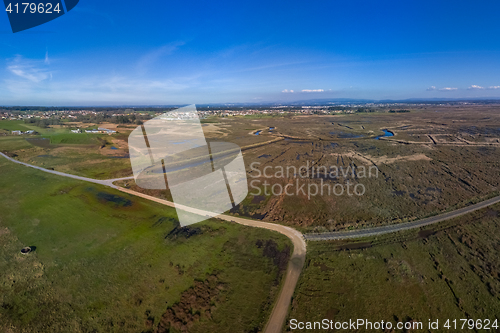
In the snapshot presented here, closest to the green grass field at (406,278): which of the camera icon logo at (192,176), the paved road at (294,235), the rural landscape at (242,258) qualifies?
the rural landscape at (242,258)

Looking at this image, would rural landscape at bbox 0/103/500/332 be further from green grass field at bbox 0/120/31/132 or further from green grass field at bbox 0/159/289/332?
green grass field at bbox 0/120/31/132

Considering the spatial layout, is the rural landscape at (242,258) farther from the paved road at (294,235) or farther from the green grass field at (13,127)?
the green grass field at (13,127)

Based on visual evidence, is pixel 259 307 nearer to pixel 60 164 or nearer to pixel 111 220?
pixel 111 220

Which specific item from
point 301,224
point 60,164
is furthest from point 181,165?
point 301,224

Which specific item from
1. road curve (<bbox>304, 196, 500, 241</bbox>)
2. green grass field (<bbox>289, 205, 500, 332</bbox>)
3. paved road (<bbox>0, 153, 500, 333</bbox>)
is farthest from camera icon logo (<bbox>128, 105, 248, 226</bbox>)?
green grass field (<bbox>289, 205, 500, 332</bbox>)

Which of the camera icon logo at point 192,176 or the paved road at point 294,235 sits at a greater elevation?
the camera icon logo at point 192,176
